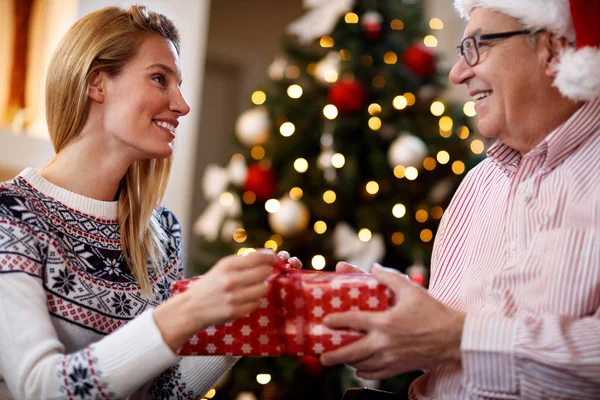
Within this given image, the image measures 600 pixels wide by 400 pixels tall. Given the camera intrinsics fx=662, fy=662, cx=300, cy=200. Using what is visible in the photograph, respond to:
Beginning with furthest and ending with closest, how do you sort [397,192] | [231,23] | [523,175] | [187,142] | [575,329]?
[231,23], [187,142], [397,192], [523,175], [575,329]

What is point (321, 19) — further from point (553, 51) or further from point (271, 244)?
point (553, 51)

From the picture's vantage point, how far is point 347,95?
3.16 meters

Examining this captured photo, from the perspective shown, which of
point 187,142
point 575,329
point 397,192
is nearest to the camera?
point 575,329

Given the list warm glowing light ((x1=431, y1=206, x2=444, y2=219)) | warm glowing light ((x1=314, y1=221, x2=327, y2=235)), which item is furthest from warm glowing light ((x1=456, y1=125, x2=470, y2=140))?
warm glowing light ((x1=314, y1=221, x2=327, y2=235))

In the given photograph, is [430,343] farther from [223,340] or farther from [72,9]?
[72,9]

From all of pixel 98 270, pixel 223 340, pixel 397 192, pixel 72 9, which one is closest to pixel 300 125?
pixel 397 192

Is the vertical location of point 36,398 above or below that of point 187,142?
below

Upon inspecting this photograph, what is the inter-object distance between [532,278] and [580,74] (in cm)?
44

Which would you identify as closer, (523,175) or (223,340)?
(223,340)

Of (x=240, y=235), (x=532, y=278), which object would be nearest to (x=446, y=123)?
(x=240, y=235)

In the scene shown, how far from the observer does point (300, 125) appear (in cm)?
328

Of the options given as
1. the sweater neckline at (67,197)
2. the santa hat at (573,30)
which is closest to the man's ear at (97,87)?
the sweater neckline at (67,197)

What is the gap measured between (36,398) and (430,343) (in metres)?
0.76

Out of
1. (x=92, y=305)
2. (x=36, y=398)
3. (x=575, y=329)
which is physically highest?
(x=575, y=329)
